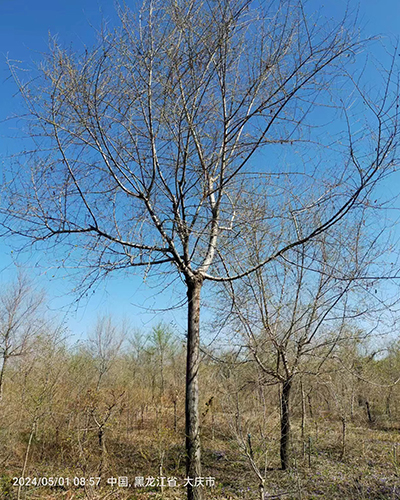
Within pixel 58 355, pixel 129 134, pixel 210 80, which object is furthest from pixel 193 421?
pixel 58 355

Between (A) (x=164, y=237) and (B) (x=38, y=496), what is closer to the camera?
(A) (x=164, y=237)

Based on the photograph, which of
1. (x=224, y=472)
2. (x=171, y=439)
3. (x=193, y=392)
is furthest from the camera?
(x=171, y=439)

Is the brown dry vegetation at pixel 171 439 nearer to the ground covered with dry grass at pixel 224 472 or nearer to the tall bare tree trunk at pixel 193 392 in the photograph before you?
the ground covered with dry grass at pixel 224 472

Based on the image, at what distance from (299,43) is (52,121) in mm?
2123

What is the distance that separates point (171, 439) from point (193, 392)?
4917 mm

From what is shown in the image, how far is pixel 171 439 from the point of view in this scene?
7164 millimetres

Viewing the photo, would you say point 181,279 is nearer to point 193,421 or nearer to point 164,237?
point 164,237

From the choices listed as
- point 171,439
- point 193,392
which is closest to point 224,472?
point 171,439

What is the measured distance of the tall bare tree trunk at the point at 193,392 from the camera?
9.48ft

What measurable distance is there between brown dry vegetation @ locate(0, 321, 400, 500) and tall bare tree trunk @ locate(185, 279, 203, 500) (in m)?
0.36

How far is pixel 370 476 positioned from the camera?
6055mm

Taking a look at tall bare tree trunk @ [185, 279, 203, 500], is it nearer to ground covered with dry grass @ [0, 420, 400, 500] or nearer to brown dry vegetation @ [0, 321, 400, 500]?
brown dry vegetation @ [0, 321, 400, 500]

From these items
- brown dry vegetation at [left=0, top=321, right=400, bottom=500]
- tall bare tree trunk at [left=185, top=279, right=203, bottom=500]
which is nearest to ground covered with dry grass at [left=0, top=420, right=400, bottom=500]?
brown dry vegetation at [left=0, top=321, right=400, bottom=500]

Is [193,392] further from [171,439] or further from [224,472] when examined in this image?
[171,439]
